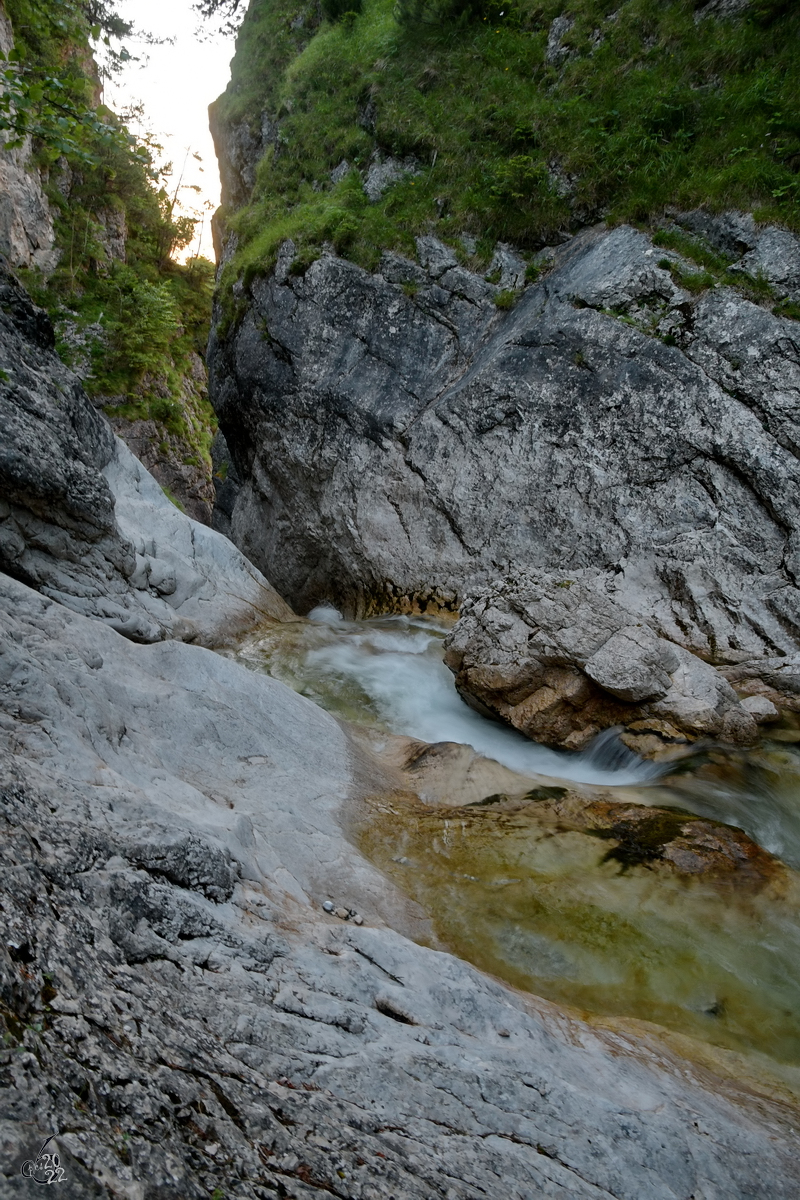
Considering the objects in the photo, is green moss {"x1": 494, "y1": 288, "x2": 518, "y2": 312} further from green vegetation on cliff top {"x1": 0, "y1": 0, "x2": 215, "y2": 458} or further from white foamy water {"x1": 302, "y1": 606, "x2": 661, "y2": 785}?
green vegetation on cliff top {"x1": 0, "y1": 0, "x2": 215, "y2": 458}

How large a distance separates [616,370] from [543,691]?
7.06 m

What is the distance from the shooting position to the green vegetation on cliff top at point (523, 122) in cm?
1303

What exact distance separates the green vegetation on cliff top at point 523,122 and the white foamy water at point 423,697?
9306 millimetres

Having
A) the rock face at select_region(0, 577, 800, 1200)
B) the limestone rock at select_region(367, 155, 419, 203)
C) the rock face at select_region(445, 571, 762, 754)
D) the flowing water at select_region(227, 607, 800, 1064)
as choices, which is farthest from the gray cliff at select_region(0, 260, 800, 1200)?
the limestone rock at select_region(367, 155, 419, 203)

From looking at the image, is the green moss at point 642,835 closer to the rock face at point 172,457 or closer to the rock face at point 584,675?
the rock face at point 584,675

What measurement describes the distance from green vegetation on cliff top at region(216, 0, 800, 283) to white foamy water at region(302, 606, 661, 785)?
9306 mm

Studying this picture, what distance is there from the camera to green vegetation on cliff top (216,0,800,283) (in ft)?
42.8

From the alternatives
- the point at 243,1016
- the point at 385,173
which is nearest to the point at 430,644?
the point at 243,1016

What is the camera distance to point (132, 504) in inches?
470

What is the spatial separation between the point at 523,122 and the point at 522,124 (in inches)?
2.9

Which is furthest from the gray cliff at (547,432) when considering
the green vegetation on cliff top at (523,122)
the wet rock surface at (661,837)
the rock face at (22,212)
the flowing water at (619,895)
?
the rock face at (22,212)

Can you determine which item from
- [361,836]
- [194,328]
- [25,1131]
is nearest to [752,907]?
[361,836]

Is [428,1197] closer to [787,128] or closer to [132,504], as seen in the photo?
[132,504]

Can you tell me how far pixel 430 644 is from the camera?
41.6 ft
